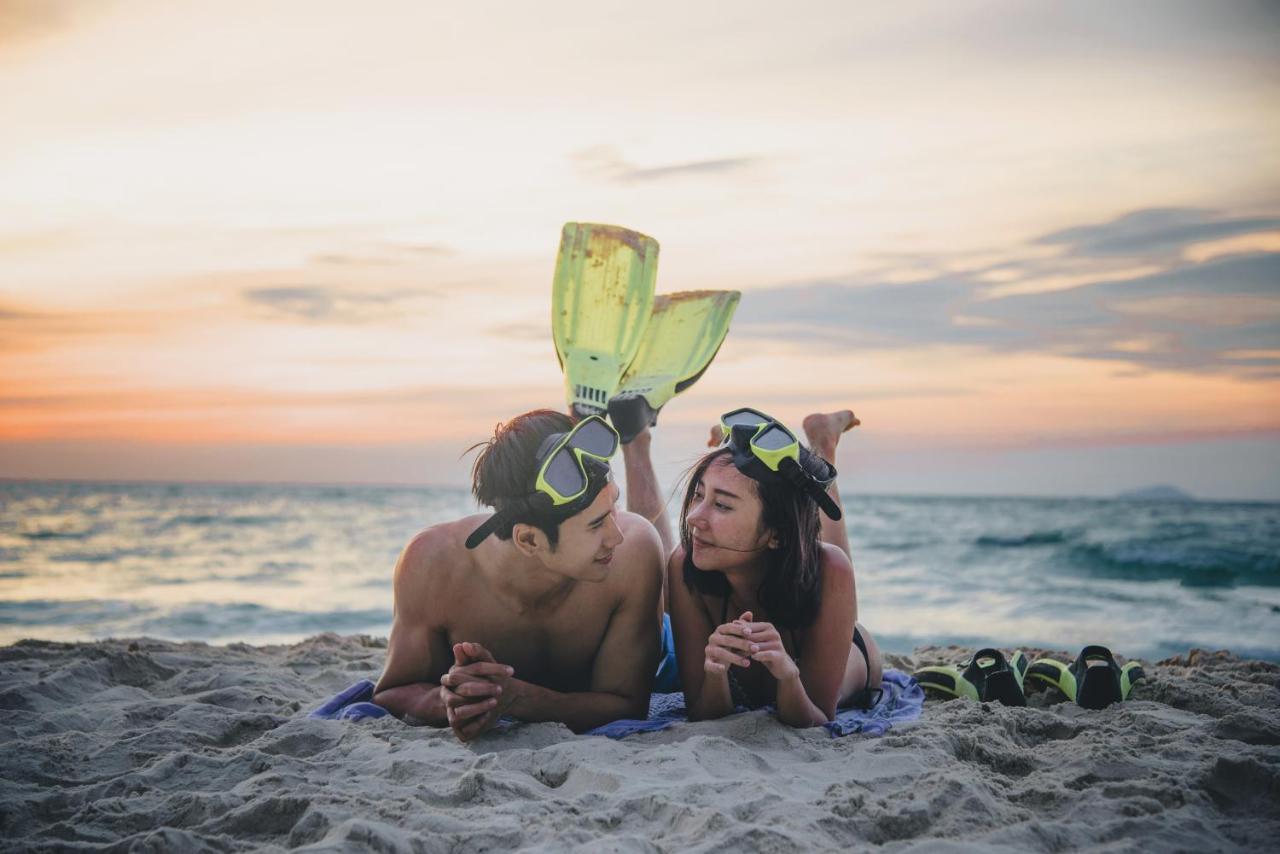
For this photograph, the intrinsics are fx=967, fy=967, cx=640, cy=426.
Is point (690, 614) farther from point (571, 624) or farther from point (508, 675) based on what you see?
point (508, 675)

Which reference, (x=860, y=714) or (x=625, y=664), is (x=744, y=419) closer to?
(x=625, y=664)

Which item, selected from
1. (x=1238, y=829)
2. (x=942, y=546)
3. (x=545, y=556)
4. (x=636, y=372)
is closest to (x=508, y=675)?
(x=545, y=556)

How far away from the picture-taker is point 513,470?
388 centimetres

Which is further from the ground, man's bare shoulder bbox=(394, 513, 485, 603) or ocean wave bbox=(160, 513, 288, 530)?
man's bare shoulder bbox=(394, 513, 485, 603)

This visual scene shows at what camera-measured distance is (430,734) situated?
402cm

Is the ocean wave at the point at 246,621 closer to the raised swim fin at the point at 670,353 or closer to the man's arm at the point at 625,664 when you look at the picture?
the raised swim fin at the point at 670,353

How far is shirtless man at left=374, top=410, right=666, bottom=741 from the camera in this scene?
3842mm

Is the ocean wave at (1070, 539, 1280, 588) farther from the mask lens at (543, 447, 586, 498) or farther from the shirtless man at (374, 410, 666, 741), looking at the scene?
the mask lens at (543, 447, 586, 498)

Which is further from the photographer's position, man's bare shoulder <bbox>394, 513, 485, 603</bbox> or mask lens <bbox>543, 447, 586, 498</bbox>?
man's bare shoulder <bbox>394, 513, 485, 603</bbox>

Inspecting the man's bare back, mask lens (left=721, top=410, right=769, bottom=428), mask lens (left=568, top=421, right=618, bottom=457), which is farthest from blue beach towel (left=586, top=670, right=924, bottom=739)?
mask lens (left=721, top=410, right=769, bottom=428)

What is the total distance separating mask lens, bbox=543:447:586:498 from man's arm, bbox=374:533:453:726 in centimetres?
74

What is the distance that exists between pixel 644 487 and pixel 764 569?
1.93m

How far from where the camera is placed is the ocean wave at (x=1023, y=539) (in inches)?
800

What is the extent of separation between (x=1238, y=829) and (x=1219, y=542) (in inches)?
712
